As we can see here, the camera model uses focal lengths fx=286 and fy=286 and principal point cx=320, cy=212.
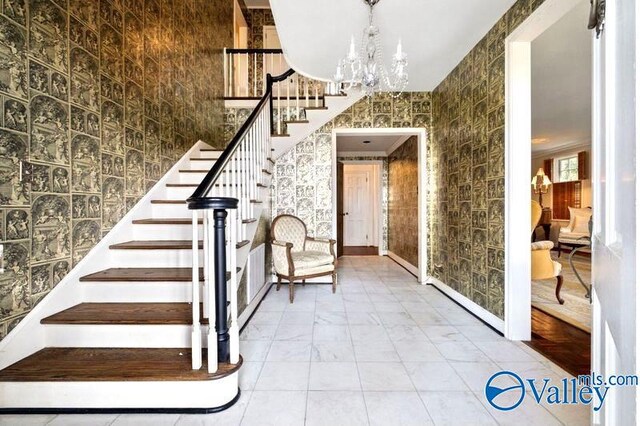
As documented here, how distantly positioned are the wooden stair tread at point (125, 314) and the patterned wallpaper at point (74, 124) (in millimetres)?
200

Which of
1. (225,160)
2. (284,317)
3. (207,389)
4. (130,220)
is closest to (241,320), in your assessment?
(284,317)

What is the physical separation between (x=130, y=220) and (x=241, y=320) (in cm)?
132

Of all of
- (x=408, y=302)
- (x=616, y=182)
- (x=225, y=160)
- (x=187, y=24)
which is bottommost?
(x=408, y=302)

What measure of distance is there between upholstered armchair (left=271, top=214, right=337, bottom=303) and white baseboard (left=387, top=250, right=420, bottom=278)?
60.4 inches

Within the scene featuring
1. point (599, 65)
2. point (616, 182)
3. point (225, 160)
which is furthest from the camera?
point (225, 160)

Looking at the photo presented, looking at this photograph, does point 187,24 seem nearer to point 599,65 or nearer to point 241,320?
point 241,320

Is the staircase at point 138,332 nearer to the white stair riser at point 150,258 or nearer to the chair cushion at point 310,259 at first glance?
the white stair riser at point 150,258

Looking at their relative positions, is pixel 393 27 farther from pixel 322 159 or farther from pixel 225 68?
pixel 225 68

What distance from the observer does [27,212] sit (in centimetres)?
159

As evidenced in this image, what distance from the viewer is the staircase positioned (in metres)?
1.48

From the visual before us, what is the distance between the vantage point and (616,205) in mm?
720

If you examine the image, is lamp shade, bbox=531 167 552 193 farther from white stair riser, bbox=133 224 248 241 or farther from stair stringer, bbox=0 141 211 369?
stair stringer, bbox=0 141 211 369

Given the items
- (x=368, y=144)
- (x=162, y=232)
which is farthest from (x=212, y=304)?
(x=368, y=144)

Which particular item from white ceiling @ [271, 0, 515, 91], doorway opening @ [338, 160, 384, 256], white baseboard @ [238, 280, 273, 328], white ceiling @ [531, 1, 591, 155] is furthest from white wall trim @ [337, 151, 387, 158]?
white baseboard @ [238, 280, 273, 328]
